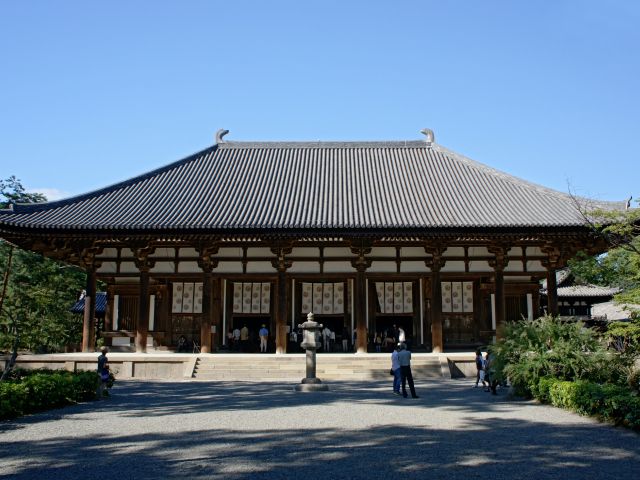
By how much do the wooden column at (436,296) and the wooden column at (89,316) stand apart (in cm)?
1180

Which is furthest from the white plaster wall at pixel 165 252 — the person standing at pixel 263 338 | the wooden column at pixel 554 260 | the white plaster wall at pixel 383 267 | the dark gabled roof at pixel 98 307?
the dark gabled roof at pixel 98 307

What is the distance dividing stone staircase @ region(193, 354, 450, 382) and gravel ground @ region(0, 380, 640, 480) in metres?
4.86

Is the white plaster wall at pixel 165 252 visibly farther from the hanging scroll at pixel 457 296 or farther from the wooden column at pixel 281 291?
the hanging scroll at pixel 457 296

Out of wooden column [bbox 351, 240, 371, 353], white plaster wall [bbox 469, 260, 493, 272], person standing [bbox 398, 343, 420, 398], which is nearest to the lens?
person standing [bbox 398, 343, 420, 398]

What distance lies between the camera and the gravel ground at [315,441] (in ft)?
21.9

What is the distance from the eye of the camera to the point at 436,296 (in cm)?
2002

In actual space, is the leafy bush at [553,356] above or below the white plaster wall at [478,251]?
below

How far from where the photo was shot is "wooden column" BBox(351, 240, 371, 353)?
64.0 feet

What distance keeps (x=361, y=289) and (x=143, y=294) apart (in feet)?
24.9

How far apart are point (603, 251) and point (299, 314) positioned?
1133cm

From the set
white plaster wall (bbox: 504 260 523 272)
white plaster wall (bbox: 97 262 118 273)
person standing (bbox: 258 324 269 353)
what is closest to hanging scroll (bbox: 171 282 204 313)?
white plaster wall (bbox: 97 262 118 273)

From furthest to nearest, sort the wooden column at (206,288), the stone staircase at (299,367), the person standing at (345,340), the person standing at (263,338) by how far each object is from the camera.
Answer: the person standing at (345,340) < the person standing at (263,338) < the wooden column at (206,288) < the stone staircase at (299,367)

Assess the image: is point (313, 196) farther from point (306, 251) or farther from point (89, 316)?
point (89, 316)

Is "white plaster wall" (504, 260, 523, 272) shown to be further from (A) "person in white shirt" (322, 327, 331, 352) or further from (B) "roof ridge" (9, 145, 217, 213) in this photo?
(B) "roof ridge" (9, 145, 217, 213)
